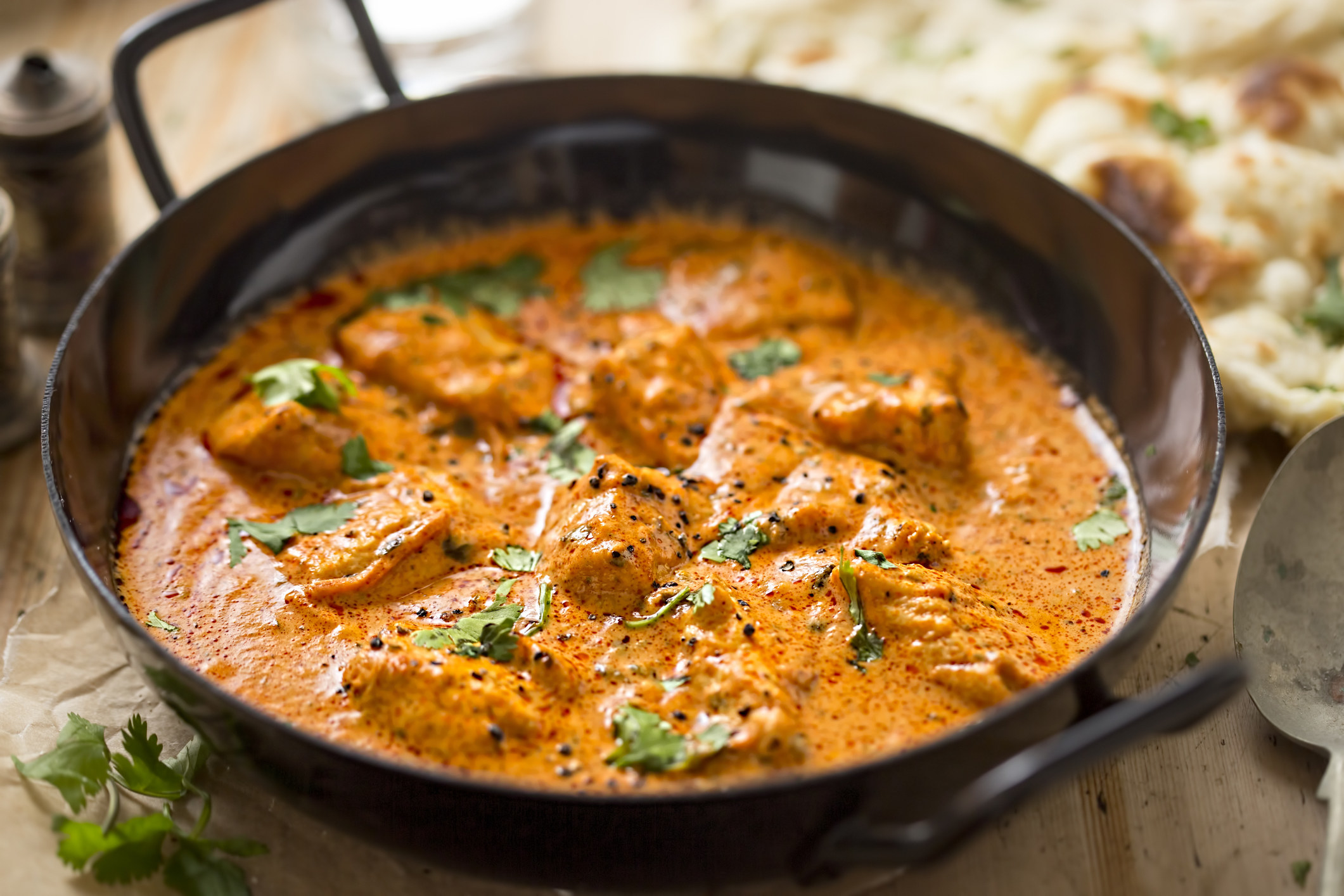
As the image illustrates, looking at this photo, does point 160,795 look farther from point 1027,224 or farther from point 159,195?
point 1027,224

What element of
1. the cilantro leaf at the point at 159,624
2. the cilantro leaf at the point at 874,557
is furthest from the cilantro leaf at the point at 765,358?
the cilantro leaf at the point at 159,624

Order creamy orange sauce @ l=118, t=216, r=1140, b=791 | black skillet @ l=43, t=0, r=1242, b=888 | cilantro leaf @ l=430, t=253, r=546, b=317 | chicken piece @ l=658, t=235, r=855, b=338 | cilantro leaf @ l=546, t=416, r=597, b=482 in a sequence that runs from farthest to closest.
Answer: cilantro leaf @ l=430, t=253, r=546, b=317, chicken piece @ l=658, t=235, r=855, b=338, cilantro leaf @ l=546, t=416, r=597, b=482, creamy orange sauce @ l=118, t=216, r=1140, b=791, black skillet @ l=43, t=0, r=1242, b=888

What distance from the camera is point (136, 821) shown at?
9.24 feet

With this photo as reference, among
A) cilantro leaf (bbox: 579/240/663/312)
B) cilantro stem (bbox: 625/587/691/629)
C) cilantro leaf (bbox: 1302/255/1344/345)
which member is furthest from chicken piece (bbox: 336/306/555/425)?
cilantro leaf (bbox: 1302/255/1344/345)

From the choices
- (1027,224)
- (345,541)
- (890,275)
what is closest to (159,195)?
(345,541)

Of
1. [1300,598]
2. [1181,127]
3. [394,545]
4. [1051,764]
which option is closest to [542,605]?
[394,545]

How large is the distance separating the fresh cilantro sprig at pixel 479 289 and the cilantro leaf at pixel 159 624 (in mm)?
1335

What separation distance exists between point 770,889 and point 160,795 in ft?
4.70

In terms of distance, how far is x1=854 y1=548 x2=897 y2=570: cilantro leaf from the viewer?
3.07 meters

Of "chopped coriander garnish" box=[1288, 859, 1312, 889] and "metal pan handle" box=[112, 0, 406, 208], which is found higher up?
"metal pan handle" box=[112, 0, 406, 208]

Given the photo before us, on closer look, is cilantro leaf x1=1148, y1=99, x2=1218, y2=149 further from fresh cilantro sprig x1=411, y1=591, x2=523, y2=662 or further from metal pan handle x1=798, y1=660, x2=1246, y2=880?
fresh cilantro sprig x1=411, y1=591, x2=523, y2=662

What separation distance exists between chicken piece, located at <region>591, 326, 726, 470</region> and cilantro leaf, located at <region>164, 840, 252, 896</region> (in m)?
1.48

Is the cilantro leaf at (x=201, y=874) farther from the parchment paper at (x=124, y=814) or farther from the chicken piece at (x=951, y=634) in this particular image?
the chicken piece at (x=951, y=634)

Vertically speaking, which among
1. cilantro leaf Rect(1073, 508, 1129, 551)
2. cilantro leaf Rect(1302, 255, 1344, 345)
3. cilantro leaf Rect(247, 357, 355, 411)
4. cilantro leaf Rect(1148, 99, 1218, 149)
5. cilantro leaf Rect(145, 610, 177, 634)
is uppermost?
cilantro leaf Rect(1148, 99, 1218, 149)
